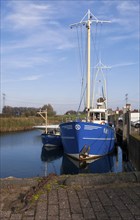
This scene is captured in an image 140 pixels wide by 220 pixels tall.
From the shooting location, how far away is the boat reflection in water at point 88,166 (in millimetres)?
19359

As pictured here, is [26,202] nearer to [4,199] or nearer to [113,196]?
[4,199]

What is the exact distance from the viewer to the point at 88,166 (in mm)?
20391

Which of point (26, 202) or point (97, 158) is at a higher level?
point (26, 202)

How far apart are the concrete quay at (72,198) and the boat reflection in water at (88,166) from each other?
12521 mm

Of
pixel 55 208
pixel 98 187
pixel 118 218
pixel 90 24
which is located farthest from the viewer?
pixel 90 24

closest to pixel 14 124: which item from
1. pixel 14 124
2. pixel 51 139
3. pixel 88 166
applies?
pixel 14 124

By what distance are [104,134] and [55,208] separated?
17.4 metres

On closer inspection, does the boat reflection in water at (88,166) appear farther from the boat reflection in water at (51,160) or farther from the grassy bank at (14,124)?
the grassy bank at (14,124)

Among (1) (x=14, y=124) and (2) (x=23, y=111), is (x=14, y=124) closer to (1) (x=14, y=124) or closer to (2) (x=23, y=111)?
(1) (x=14, y=124)

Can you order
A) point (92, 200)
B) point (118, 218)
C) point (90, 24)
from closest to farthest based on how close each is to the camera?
point (118, 218), point (92, 200), point (90, 24)

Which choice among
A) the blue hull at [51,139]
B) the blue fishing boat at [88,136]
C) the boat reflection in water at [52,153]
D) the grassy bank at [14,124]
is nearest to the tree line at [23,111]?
the grassy bank at [14,124]

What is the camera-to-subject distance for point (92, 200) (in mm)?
5516

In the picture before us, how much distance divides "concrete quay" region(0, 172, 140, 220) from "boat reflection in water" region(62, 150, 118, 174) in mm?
12521

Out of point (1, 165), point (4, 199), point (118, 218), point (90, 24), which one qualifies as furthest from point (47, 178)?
point (90, 24)
